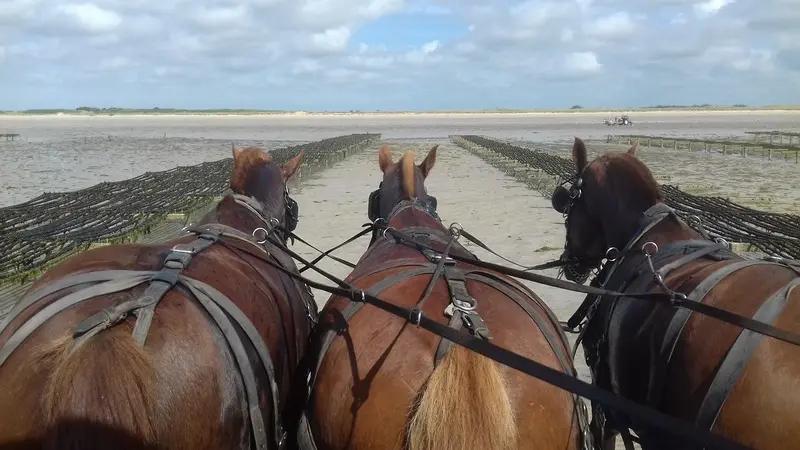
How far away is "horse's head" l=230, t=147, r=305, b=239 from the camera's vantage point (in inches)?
198

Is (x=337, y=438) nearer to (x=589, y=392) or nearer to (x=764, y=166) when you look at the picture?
(x=589, y=392)

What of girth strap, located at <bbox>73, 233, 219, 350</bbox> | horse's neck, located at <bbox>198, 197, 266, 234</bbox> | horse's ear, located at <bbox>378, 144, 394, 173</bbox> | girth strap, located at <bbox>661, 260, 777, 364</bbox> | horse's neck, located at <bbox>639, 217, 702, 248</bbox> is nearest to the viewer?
girth strap, located at <bbox>73, 233, 219, 350</bbox>

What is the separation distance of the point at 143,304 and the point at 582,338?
Answer: 2888 mm

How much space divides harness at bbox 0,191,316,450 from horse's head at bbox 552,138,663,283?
2.54 meters

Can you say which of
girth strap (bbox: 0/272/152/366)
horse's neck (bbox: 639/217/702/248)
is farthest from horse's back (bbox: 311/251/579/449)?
horse's neck (bbox: 639/217/702/248)

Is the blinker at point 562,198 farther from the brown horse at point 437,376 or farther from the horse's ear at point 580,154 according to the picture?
the brown horse at point 437,376

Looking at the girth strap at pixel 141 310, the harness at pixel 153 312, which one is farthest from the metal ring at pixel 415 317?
the girth strap at pixel 141 310

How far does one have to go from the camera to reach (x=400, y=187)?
5.04 meters

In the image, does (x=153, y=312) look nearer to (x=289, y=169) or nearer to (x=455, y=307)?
(x=455, y=307)

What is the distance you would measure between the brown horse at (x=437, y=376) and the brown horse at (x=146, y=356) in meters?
0.34

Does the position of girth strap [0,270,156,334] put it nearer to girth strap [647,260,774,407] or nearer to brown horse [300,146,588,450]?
brown horse [300,146,588,450]

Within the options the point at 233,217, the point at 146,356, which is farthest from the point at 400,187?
the point at 146,356

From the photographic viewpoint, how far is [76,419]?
2164mm

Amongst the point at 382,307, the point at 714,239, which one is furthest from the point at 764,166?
the point at 382,307
